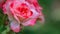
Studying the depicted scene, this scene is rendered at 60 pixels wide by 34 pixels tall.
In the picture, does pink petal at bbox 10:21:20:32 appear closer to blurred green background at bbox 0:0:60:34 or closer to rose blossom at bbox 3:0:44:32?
rose blossom at bbox 3:0:44:32

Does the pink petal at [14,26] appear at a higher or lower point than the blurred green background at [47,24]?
lower

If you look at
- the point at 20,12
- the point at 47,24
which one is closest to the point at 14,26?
the point at 20,12

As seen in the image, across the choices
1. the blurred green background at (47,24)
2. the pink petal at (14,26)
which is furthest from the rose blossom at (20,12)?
the blurred green background at (47,24)

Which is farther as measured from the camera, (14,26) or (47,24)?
(47,24)

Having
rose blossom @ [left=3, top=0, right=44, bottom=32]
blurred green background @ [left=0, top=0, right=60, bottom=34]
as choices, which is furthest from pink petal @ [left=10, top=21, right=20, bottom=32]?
blurred green background @ [left=0, top=0, right=60, bottom=34]

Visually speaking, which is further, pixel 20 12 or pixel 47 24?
pixel 47 24

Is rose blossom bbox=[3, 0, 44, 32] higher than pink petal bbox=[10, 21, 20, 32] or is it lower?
higher

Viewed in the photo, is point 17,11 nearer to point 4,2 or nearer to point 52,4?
point 4,2

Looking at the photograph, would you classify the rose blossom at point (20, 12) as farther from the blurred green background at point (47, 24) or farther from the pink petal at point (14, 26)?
the blurred green background at point (47, 24)

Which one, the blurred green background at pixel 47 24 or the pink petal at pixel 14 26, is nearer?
the pink petal at pixel 14 26

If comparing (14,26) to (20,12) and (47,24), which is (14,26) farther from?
(47,24)
